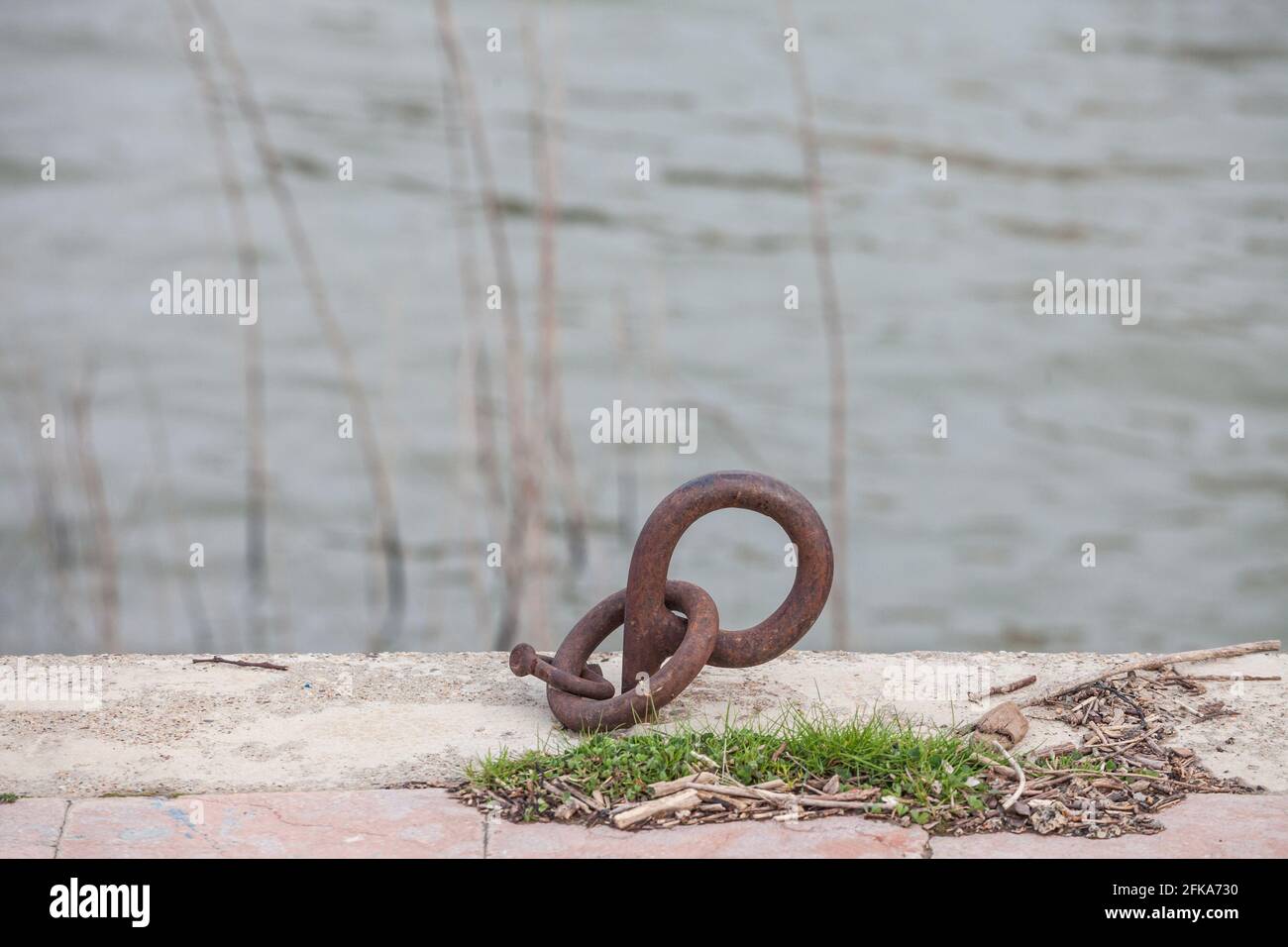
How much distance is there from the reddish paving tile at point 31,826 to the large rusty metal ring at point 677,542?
122 cm

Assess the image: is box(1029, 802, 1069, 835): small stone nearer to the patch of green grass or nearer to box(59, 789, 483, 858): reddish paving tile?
the patch of green grass

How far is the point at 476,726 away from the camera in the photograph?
3135 millimetres

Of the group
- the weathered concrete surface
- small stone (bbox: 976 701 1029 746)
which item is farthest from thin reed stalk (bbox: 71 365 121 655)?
small stone (bbox: 976 701 1029 746)

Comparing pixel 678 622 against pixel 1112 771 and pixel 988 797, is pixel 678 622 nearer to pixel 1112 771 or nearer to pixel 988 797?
pixel 988 797

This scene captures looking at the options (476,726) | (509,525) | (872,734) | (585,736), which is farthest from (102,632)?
(872,734)

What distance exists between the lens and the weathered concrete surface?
9.48ft

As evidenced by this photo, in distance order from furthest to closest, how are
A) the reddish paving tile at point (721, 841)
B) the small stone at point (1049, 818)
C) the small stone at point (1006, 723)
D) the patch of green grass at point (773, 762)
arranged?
the small stone at point (1006, 723) < the patch of green grass at point (773, 762) < the small stone at point (1049, 818) < the reddish paving tile at point (721, 841)

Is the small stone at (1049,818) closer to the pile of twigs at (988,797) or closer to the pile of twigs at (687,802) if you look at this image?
the pile of twigs at (988,797)

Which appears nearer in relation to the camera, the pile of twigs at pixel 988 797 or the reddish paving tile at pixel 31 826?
the reddish paving tile at pixel 31 826

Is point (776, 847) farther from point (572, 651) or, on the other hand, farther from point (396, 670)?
point (396, 670)

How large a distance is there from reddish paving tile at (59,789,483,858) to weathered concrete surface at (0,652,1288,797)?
4.0 inches

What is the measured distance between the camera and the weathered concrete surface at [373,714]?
9.48 feet

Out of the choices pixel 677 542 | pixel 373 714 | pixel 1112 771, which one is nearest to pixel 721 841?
pixel 677 542

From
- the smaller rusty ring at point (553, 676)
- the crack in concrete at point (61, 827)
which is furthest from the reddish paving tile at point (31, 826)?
the smaller rusty ring at point (553, 676)
